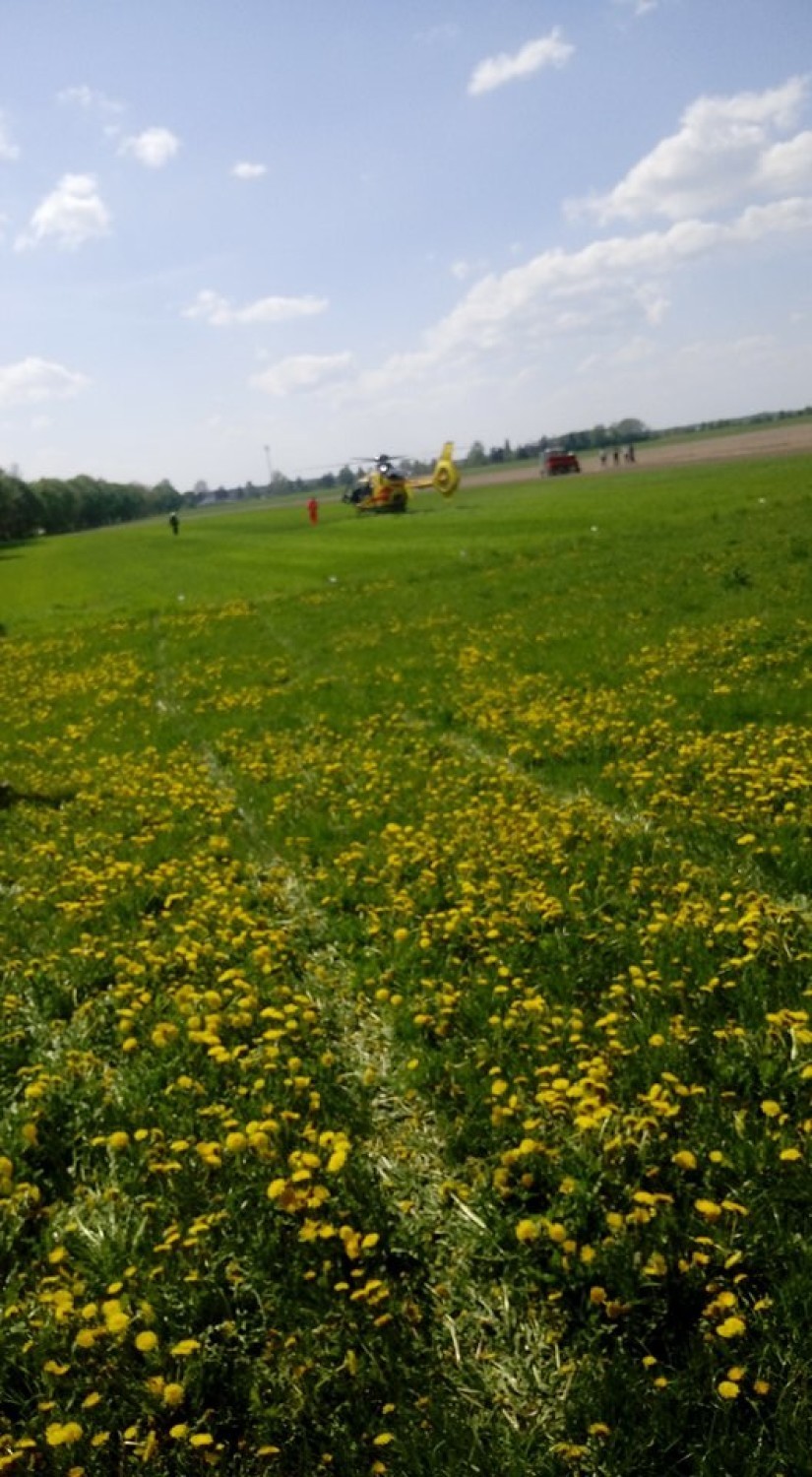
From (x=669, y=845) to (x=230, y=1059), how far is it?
4.72 meters

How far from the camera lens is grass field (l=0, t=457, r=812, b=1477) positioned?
379 centimetres

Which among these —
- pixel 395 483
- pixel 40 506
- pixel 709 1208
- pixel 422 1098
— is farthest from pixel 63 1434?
pixel 40 506

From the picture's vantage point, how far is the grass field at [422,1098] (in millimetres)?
3795

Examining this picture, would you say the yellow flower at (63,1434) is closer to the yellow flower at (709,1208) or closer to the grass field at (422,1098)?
the grass field at (422,1098)

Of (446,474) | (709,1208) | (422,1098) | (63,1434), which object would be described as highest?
(446,474)

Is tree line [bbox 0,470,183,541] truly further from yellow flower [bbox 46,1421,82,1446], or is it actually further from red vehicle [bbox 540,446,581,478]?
yellow flower [bbox 46,1421,82,1446]

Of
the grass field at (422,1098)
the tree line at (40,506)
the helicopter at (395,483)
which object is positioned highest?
the tree line at (40,506)

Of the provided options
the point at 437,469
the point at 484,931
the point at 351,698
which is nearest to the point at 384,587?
the point at 351,698

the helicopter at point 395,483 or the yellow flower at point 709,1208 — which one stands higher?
the helicopter at point 395,483

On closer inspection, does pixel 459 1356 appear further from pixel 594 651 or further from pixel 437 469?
pixel 437 469

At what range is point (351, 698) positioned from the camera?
17.9 meters

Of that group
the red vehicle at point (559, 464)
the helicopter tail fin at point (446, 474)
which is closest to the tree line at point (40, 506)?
the red vehicle at point (559, 464)

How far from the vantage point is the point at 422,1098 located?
19.1 feet

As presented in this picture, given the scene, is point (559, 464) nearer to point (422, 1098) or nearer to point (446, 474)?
point (446, 474)
